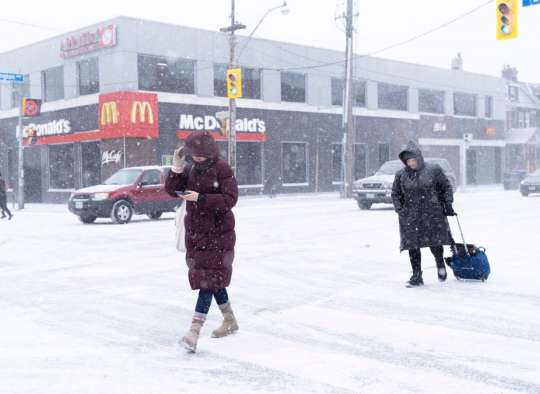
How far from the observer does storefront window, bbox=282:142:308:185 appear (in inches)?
1467

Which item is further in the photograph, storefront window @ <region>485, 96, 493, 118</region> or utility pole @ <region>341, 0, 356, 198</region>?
storefront window @ <region>485, 96, 493, 118</region>

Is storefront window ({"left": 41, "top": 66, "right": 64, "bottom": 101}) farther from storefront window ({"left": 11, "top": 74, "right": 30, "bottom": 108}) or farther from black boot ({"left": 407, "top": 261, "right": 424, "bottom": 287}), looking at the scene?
black boot ({"left": 407, "top": 261, "right": 424, "bottom": 287})

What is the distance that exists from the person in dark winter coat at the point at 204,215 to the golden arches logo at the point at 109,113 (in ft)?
82.5

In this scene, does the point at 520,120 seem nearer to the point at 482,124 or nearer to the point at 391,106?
the point at 482,124

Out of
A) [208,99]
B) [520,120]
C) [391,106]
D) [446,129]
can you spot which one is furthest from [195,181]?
[520,120]

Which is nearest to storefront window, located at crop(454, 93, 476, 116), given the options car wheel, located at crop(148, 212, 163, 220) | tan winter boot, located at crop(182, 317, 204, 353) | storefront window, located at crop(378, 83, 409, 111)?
storefront window, located at crop(378, 83, 409, 111)

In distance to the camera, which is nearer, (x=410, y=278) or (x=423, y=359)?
(x=423, y=359)

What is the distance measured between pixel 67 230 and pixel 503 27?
39.5ft

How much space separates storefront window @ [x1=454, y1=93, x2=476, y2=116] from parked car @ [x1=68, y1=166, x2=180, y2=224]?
3377cm

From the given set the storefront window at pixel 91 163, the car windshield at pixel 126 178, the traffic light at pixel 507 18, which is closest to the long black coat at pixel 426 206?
the traffic light at pixel 507 18

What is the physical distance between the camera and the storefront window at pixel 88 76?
31.7 meters

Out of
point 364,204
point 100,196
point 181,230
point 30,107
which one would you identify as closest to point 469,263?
point 181,230

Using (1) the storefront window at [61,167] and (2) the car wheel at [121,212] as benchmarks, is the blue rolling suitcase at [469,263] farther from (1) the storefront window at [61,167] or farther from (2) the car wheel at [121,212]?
(1) the storefront window at [61,167]

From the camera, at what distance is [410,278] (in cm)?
830
